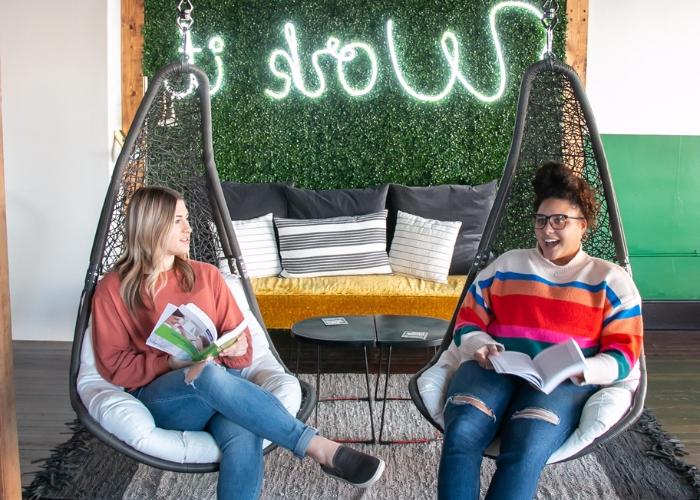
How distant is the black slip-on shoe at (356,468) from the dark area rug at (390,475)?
61 cm

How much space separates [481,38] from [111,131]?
2331mm

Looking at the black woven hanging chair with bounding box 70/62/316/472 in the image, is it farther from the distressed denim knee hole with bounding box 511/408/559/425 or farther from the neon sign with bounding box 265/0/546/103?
the neon sign with bounding box 265/0/546/103

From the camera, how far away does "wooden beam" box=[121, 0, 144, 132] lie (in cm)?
493

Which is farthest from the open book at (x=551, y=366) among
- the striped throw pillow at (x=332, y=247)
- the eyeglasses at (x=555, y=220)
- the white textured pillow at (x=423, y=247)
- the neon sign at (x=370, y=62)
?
the neon sign at (x=370, y=62)

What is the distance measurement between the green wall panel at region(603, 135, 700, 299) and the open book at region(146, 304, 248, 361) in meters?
3.53

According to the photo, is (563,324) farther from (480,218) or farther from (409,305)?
(480,218)

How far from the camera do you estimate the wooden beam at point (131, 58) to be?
4.93m

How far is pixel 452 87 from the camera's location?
514 centimetres

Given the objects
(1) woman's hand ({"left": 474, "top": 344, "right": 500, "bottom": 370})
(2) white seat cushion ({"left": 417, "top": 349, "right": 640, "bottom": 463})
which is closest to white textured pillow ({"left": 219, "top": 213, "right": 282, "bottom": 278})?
(2) white seat cushion ({"left": 417, "top": 349, "right": 640, "bottom": 463})

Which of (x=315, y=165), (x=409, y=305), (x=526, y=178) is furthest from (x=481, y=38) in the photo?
(x=526, y=178)

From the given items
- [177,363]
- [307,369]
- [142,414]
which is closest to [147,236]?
[177,363]

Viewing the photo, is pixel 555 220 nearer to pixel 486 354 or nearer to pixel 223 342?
pixel 486 354

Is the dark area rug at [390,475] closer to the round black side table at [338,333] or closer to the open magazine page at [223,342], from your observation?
the round black side table at [338,333]

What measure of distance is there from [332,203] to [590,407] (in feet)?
9.31
